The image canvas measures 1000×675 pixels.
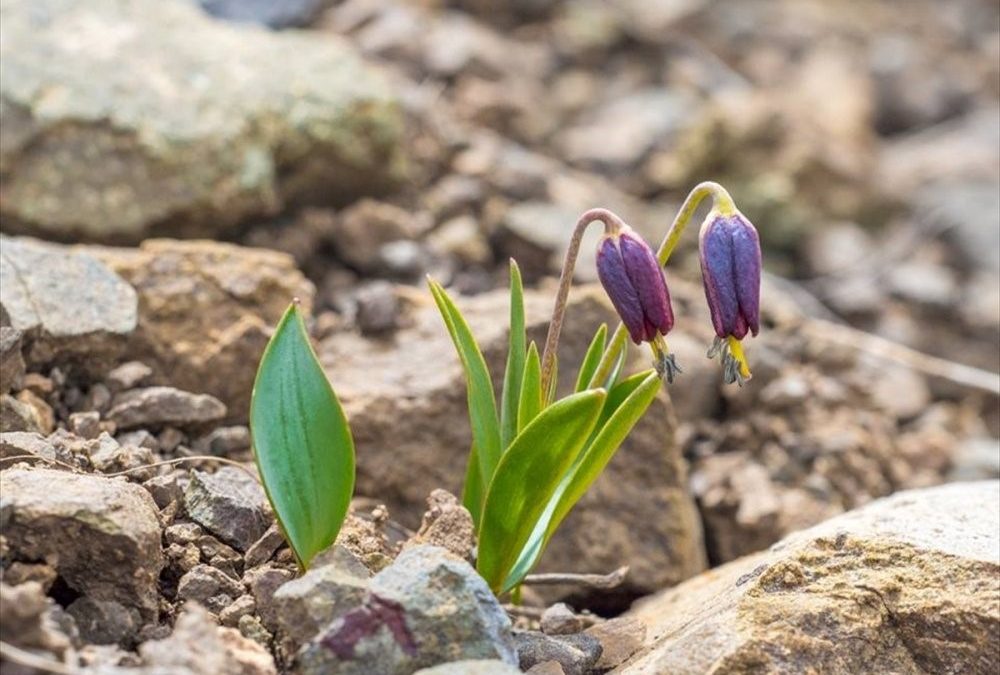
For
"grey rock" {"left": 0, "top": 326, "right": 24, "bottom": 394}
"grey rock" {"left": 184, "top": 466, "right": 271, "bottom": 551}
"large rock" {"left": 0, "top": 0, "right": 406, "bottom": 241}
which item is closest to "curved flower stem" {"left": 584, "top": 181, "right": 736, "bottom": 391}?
"grey rock" {"left": 184, "top": 466, "right": 271, "bottom": 551}

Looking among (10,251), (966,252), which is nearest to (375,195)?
(10,251)

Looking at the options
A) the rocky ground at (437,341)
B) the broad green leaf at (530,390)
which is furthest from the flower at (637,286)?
the rocky ground at (437,341)

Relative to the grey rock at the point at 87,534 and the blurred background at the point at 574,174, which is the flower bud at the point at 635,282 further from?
the blurred background at the point at 574,174

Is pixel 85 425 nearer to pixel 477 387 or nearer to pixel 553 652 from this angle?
pixel 477 387

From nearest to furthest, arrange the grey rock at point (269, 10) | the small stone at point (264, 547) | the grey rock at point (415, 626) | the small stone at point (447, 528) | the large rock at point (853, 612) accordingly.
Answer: the grey rock at point (415, 626) → the large rock at point (853, 612) → the small stone at point (264, 547) → the small stone at point (447, 528) → the grey rock at point (269, 10)

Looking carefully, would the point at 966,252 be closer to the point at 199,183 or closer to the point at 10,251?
the point at 199,183

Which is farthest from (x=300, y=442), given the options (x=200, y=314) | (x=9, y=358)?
(x=200, y=314)
